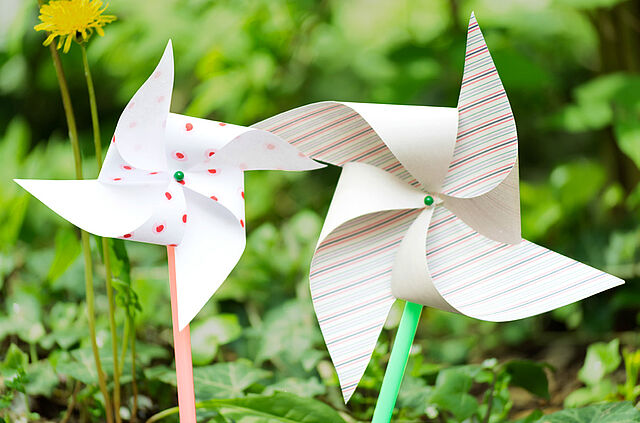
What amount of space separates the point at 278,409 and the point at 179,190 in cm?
20

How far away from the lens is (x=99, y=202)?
0.44m

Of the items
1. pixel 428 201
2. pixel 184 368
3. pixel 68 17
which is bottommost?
pixel 184 368

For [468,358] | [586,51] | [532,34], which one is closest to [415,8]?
[532,34]

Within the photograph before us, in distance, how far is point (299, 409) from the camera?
1.68 ft

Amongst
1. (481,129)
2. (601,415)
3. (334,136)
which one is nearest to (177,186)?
(334,136)

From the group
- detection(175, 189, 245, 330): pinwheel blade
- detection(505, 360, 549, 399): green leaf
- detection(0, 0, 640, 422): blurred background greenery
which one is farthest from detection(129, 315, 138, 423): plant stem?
detection(505, 360, 549, 399): green leaf

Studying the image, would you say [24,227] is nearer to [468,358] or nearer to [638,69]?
[468,358]

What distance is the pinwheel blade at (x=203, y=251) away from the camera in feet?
1.47

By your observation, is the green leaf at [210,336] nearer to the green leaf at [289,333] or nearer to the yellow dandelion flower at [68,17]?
the green leaf at [289,333]

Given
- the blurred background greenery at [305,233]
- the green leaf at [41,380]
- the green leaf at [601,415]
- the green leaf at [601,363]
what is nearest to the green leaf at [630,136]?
the blurred background greenery at [305,233]

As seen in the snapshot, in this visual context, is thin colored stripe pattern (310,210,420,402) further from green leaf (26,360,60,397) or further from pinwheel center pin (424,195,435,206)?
green leaf (26,360,60,397)

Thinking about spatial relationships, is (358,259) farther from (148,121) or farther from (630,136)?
(630,136)

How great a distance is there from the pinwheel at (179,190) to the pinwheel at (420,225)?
1.6 inches

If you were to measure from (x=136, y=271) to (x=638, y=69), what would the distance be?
0.94 metres
